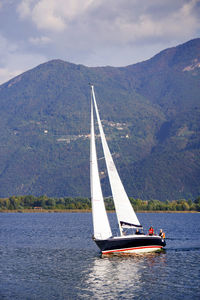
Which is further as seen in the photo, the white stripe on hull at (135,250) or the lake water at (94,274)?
the white stripe on hull at (135,250)

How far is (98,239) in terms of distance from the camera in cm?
5203

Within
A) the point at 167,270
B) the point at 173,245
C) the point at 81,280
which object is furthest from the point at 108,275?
the point at 173,245

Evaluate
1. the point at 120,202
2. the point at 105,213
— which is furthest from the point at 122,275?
the point at 120,202

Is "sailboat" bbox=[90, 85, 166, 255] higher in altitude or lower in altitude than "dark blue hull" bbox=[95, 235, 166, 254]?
higher

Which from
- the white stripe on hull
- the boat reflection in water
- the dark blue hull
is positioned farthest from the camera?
the white stripe on hull

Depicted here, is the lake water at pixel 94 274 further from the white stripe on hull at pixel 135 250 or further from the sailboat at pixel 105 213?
the sailboat at pixel 105 213

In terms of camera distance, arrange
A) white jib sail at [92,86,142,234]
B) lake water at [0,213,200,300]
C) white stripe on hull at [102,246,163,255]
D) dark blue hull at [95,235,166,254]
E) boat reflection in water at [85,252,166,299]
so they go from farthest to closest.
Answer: white stripe on hull at [102,246,163,255]
dark blue hull at [95,235,166,254]
white jib sail at [92,86,142,234]
boat reflection in water at [85,252,166,299]
lake water at [0,213,200,300]

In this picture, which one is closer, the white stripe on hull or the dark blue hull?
the dark blue hull

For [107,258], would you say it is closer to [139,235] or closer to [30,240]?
[139,235]

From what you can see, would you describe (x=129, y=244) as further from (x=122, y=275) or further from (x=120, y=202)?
(x=122, y=275)

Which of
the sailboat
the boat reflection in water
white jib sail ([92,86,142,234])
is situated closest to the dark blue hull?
the sailboat

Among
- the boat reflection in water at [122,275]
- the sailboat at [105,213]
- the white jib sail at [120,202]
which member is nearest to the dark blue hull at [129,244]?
the sailboat at [105,213]

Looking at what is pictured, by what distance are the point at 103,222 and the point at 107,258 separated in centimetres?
375

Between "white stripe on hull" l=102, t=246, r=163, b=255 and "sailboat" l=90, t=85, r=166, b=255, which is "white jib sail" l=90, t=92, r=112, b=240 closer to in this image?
"sailboat" l=90, t=85, r=166, b=255
